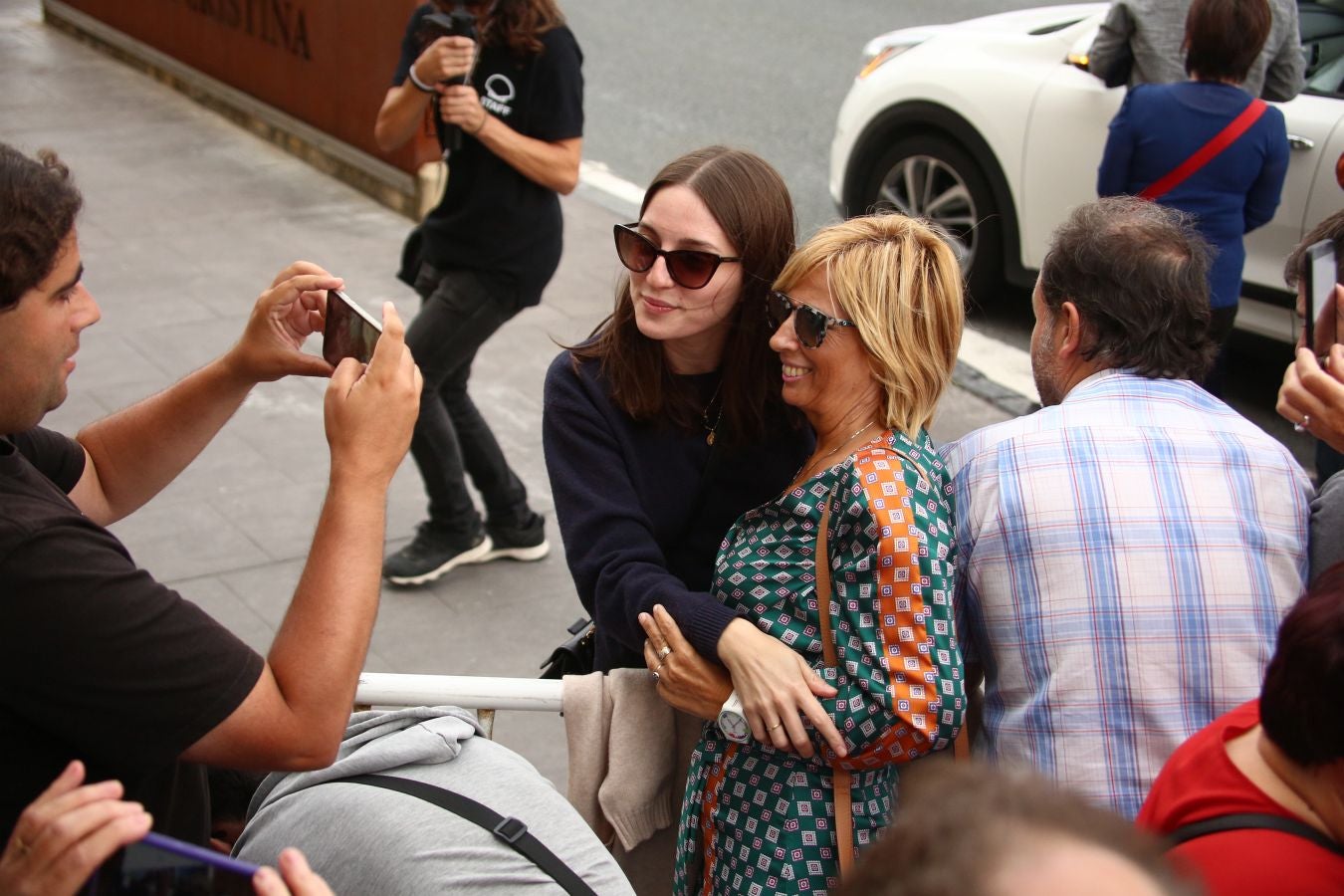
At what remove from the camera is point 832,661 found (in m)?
2.29

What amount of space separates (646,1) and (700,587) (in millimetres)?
13205

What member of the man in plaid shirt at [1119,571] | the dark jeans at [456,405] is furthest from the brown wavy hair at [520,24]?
the man in plaid shirt at [1119,571]

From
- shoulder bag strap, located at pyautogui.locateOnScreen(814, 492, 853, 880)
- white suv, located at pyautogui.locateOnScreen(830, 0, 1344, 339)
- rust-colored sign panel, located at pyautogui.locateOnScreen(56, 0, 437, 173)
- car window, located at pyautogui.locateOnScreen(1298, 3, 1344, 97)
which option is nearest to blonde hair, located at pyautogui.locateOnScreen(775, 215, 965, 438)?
shoulder bag strap, located at pyautogui.locateOnScreen(814, 492, 853, 880)

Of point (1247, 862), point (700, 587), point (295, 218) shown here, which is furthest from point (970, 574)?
point (295, 218)

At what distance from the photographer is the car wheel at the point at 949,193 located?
721 centimetres

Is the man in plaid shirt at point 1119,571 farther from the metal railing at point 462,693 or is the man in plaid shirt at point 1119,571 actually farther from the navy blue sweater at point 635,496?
the metal railing at point 462,693

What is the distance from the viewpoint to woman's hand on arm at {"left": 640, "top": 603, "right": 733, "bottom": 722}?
2.37m

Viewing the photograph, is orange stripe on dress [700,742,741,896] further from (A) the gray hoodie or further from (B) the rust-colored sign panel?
(B) the rust-colored sign panel

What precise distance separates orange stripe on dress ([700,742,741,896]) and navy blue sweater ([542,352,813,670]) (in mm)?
241

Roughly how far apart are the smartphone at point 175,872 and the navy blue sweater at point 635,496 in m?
1.05

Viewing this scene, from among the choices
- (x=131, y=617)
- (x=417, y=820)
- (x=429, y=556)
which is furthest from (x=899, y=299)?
(x=429, y=556)

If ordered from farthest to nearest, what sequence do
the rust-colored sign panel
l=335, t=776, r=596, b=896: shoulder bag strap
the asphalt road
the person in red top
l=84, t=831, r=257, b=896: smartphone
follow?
the asphalt road → the rust-colored sign panel → l=335, t=776, r=596, b=896: shoulder bag strap → the person in red top → l=84, t=831, r=257, b=896: smartphone

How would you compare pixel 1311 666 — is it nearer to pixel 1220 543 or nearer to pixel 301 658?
pixel 1220 543

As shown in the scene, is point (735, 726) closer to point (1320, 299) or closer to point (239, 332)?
point (1320, 299)
